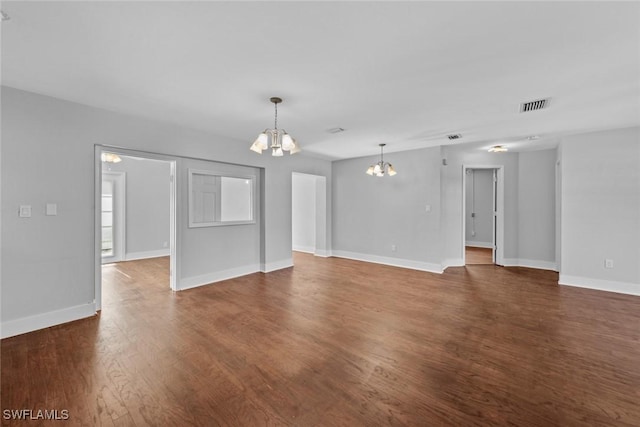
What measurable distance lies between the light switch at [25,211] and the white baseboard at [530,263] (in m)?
8.09

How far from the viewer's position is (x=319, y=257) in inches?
284

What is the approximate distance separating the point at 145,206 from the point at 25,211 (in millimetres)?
4377

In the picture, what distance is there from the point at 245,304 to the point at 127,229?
4.85 metres

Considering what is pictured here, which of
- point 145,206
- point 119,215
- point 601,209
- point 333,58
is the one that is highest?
point 333,58

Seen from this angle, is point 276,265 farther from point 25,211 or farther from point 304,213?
point 25,211

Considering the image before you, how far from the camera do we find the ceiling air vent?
3.13 metres

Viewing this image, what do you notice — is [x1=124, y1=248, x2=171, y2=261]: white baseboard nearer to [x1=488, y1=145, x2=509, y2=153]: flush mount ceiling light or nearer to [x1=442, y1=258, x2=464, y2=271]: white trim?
[x1=442, y1=258, x2=464, y2=271]: white trim

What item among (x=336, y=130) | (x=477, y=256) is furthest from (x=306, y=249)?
(x=477, y=256)

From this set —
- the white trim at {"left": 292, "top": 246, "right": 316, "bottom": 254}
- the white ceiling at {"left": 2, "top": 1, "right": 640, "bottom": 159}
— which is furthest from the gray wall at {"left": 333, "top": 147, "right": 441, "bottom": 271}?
the white ceiling at {"left": 2, "top": 1, "right": 640, "bottom": 159}

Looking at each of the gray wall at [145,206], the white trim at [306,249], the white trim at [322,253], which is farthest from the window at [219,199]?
the gray wall at [145,206]

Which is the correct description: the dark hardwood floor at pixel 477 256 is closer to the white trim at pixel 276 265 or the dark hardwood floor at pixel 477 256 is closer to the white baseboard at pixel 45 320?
the white trim at pixel 276 265

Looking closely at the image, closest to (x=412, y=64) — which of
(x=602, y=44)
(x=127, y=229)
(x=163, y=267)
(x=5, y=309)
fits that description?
(x=602, y=44)

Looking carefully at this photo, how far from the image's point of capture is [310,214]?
8141 millimetres

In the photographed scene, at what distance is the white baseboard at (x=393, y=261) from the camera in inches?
220
